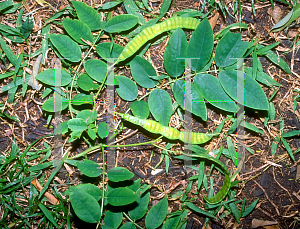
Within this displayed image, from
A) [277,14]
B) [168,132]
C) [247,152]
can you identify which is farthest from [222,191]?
[277,14]

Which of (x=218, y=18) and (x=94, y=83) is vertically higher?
(x=218, y=18)

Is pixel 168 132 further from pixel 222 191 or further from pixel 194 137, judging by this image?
pixel 222 191

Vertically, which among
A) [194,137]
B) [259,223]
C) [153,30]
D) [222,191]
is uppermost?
[153,30]

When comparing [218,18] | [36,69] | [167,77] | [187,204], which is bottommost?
[187,204]

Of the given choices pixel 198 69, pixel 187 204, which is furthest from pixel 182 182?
pixel 198 69

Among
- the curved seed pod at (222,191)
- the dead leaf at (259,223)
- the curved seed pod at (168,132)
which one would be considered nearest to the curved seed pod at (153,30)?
the curved seed pod at (168,132)

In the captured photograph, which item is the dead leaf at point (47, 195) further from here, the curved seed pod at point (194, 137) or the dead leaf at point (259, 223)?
the dead leaf at point (259, 223)

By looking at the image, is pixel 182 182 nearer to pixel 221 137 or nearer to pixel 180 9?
pixel 221 137
